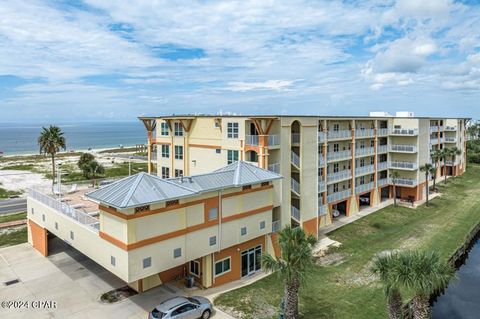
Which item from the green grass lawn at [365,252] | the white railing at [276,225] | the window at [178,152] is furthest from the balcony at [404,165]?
the window at [178,152]

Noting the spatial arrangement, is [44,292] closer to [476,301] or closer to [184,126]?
[184,126]

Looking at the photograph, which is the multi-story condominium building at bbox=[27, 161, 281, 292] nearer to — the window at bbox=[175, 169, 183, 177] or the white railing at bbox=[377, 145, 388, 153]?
the window at bbox=[175, 169, 183, 177]

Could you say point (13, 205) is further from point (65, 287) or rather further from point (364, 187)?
point (364, 187)

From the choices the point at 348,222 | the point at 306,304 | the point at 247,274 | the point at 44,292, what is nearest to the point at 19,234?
the point at 44,292

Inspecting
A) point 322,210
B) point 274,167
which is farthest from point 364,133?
point 274,167

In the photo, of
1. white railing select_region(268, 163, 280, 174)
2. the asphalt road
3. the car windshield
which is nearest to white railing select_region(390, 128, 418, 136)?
white railing select_region(268, 163, 280, 174)

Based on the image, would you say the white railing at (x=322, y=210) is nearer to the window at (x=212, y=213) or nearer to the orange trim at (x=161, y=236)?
the orange trim at (x=161, y=236)
